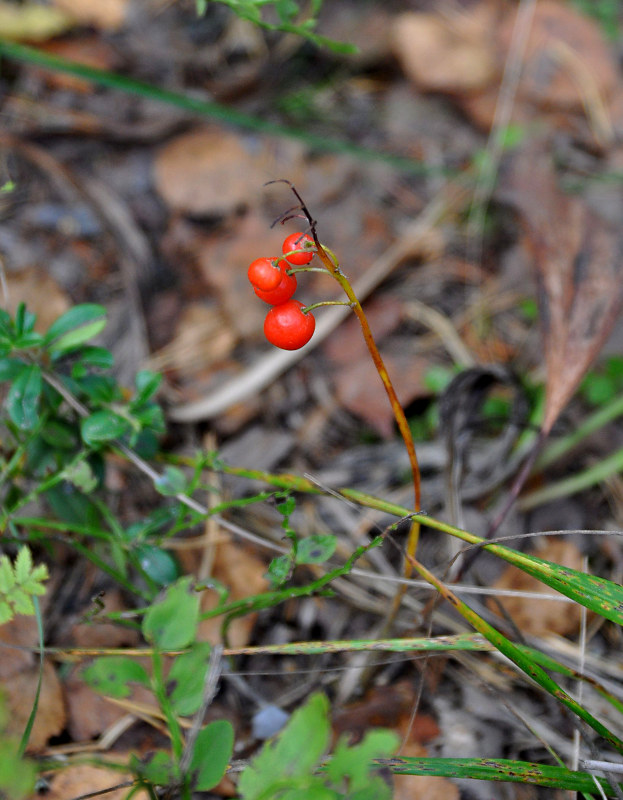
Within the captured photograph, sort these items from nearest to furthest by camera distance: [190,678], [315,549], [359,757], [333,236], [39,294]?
[359,757] → [190,678] → [315,549] → [39,294] → [333,236]

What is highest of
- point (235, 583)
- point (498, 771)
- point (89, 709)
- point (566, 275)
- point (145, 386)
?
point (566, 275)

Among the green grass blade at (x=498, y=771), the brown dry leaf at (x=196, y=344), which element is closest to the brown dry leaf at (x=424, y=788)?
the green grass blade at (x=498, y=771)

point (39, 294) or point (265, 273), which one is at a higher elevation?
point (265, 273)

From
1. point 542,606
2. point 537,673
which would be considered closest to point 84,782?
point 537,673

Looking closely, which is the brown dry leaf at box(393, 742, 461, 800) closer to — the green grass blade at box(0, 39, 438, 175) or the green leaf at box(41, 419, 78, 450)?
the green leaf at box(41, 419, 78, 450)

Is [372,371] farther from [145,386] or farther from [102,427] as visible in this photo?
[102,427]

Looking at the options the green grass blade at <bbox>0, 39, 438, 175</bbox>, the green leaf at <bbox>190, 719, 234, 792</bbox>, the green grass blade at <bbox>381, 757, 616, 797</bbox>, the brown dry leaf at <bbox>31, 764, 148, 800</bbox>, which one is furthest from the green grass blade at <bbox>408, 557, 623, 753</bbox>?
the green grass blade at <bbox>0, 39, 438, 175</bbox>

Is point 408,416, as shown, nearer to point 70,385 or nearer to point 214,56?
point 70,385
